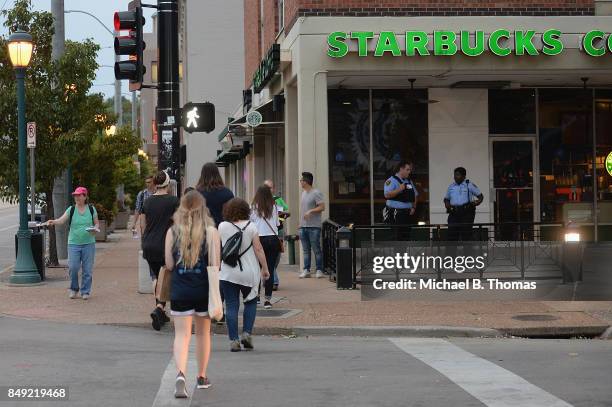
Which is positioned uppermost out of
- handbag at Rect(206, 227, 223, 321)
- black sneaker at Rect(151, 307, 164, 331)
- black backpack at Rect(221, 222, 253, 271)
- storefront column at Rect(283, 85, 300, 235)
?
storefront column at Rect(283, 85, 300, 235)

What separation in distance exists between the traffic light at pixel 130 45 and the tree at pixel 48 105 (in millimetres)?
5324

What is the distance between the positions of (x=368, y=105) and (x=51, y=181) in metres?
7.47

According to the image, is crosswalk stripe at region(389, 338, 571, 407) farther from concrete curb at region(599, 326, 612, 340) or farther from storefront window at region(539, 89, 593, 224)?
storefront window at region(539, 89, 593, 224)

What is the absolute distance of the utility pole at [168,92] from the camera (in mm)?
14656

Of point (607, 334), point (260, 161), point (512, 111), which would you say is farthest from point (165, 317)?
point (260, 161)

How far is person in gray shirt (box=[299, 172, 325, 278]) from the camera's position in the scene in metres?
16.5

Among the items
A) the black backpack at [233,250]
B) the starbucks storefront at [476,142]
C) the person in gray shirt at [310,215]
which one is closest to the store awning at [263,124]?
the starbucks storefront at [476,142]

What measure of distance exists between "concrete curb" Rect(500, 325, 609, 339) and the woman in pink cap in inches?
256

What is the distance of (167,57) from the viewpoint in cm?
1473

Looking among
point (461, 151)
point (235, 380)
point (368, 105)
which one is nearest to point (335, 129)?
point (368, 105)

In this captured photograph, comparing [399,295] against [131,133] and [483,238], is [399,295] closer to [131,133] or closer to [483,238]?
[483,238]

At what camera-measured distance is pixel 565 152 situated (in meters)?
23.1

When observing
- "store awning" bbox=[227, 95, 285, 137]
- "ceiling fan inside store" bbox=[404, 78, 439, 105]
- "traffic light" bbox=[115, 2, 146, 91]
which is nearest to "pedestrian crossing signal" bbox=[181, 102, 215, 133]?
"traffic light" bbox=[115, 2, 146, 91]

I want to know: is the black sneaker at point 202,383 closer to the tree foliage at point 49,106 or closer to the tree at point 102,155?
the tree foliage at point 49,106
